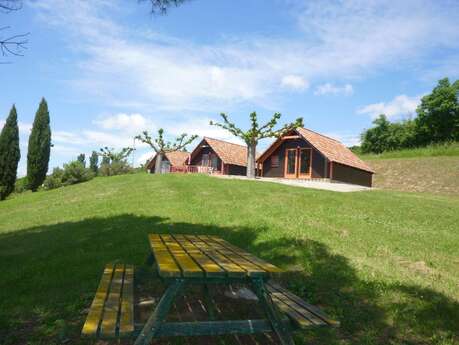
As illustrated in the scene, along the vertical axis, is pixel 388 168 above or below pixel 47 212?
above

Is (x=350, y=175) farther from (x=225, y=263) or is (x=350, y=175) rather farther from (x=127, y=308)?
(x=127, y=308)

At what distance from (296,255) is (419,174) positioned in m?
29.6

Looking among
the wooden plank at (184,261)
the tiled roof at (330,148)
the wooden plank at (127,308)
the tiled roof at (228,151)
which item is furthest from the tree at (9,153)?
the wooden plank at (184,261)

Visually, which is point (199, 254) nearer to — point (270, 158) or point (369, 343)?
point (369, 343)

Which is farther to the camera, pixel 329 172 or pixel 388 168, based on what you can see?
pixel 388 168

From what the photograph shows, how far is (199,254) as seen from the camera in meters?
3.70

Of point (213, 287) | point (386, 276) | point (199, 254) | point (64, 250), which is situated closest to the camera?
point (199, 254)

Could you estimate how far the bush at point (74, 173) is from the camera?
34.5 metres

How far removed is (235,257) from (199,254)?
0.37 m

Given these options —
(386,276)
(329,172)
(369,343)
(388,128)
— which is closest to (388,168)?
(329,172)

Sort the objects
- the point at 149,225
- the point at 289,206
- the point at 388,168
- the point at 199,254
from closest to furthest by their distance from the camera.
→ 1. the point at 199,254
2. the point at 149,225
3. the point at 289,206
4. the point at 388,168

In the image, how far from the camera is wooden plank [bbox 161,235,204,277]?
111 inches

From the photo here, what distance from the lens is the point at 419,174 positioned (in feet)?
104

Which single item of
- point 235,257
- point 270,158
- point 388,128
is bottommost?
point 235,257
